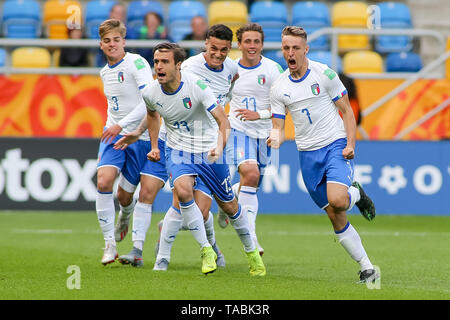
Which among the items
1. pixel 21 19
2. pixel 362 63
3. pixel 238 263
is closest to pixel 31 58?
pixel 21 19

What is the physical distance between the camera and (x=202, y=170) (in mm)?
8398

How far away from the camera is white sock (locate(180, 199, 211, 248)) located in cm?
834

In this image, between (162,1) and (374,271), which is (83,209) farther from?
(374,271)

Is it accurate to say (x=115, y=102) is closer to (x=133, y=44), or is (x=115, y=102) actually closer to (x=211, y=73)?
(x=211, y=73)

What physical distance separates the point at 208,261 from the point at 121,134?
6.35 feet

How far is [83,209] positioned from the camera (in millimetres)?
15125

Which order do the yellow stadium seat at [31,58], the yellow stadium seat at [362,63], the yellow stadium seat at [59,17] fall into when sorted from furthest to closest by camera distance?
the yellow stadium seat at [59,17] < the yellow stadium seat at [362,63] < the yellow stadium seat at [31,58]

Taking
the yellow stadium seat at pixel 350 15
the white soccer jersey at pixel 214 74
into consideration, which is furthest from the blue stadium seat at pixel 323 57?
the white soccer jersey at pixel 214 74

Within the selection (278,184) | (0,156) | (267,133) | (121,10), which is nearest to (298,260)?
(267,133)

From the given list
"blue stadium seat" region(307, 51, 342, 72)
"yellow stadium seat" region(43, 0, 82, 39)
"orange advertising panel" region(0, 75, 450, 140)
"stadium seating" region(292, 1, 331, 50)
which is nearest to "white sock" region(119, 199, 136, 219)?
"orange advertising panel" region(0, 75, 450, 140)

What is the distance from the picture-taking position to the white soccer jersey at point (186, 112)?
27.3ft

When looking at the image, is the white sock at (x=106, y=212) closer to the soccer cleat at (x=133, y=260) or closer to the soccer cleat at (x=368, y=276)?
the soccer cleat at (x=133, y=260)

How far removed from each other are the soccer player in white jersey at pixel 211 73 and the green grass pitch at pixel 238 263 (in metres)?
0.33

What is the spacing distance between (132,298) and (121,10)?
35.8 feet
